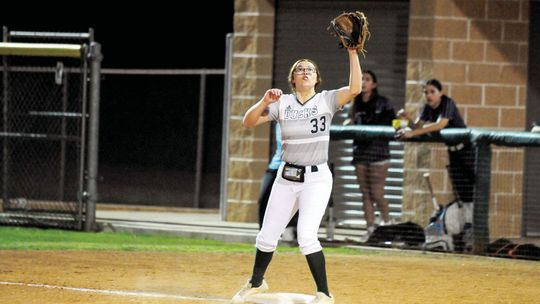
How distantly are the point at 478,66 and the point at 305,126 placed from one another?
6922 millimetres

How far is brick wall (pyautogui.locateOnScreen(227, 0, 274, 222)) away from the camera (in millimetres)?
16312

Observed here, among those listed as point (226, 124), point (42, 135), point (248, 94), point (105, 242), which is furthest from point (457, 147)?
point (42, 135)

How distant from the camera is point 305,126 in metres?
9.16

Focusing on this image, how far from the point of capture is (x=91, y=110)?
614 inches

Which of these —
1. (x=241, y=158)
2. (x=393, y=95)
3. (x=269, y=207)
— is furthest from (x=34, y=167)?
(x=269, y=207)

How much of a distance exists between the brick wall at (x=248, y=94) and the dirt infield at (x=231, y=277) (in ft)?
11.0

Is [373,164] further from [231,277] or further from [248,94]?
[231,277]

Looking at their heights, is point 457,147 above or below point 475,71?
below

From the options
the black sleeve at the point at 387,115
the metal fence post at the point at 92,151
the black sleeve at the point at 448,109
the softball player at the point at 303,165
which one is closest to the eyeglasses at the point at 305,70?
the softball player at the point at 303,165

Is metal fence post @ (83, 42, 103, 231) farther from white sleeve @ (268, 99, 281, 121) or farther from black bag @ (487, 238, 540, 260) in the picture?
white sleeve @ (268, 99, 281, 121)

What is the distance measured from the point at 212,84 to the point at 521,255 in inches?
313

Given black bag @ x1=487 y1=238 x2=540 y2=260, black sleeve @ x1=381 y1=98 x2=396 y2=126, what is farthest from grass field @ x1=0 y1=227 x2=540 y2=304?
black sleeve @ x1=381 y1=98 x2=396 y2=126

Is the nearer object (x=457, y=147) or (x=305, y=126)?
(x=305, y=126)

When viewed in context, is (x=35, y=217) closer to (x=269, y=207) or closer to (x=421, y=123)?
(x=421, y=123)
